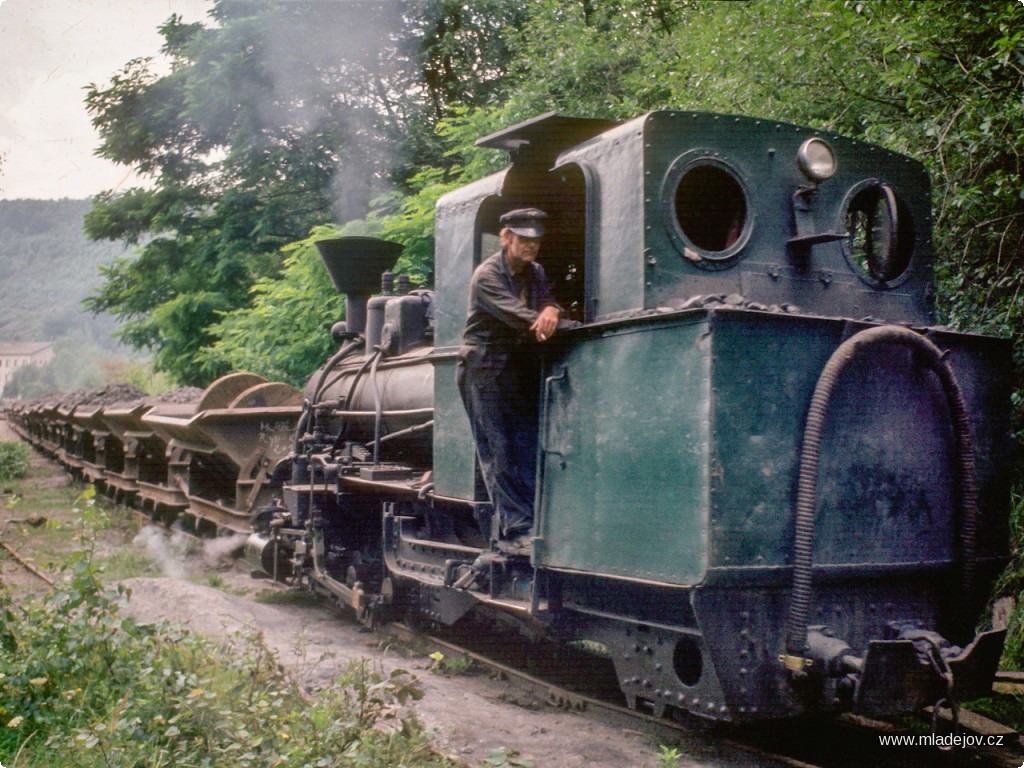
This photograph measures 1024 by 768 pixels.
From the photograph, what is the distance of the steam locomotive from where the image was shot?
3795 millimetres

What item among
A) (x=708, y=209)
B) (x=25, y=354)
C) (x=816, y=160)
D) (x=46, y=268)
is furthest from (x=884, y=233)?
(x=25, y=354)

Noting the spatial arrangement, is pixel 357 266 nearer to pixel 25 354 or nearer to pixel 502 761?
pixel 502 761

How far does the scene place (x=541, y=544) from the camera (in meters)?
4.64

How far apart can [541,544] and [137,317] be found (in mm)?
16639

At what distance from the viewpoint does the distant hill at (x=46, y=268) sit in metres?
13.1

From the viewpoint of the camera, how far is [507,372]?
197 inches

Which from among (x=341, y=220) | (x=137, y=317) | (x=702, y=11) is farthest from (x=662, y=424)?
(x=137, y=317)

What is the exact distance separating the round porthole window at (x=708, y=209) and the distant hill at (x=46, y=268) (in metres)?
7.92

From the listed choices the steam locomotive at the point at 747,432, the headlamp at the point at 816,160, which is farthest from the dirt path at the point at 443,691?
the headlamp at the point at 816,160

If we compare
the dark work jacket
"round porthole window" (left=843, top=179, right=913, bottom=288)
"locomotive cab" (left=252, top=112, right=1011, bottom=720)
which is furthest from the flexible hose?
the dark work jacket

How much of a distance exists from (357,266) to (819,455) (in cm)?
547

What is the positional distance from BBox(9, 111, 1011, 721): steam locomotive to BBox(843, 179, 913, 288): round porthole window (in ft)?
0.05

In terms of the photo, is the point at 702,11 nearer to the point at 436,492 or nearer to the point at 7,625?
the point at 436,492

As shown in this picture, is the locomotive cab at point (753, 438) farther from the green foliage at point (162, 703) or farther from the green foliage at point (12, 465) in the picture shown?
the green foliage at point (12, 465)
